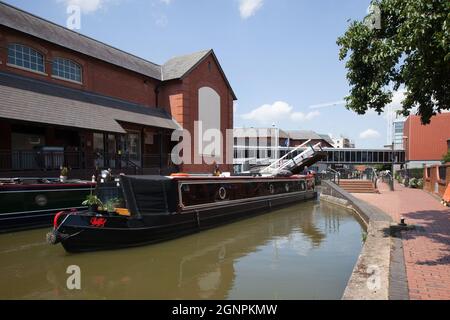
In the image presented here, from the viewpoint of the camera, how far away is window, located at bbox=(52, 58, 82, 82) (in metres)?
18.1

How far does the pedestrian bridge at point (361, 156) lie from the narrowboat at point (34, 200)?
5350cm

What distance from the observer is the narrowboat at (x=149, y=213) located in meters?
8.79

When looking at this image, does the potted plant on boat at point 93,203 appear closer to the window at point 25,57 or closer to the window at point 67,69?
the window at point 25,57

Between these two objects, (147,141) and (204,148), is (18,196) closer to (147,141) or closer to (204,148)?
(147,141)

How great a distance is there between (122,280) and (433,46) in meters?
6.62

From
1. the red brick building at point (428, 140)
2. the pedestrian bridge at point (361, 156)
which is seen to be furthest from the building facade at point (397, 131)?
the red brick building at point (428, 140)

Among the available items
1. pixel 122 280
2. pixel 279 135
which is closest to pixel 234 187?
pixel 122 280

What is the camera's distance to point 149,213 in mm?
9922

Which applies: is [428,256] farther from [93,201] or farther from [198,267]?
[93,201]

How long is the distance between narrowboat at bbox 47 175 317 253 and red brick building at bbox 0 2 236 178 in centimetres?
574

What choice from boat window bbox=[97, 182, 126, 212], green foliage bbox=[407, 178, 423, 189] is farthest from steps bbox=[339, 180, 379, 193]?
boat window bbox=[97, 182, 126, 212]
